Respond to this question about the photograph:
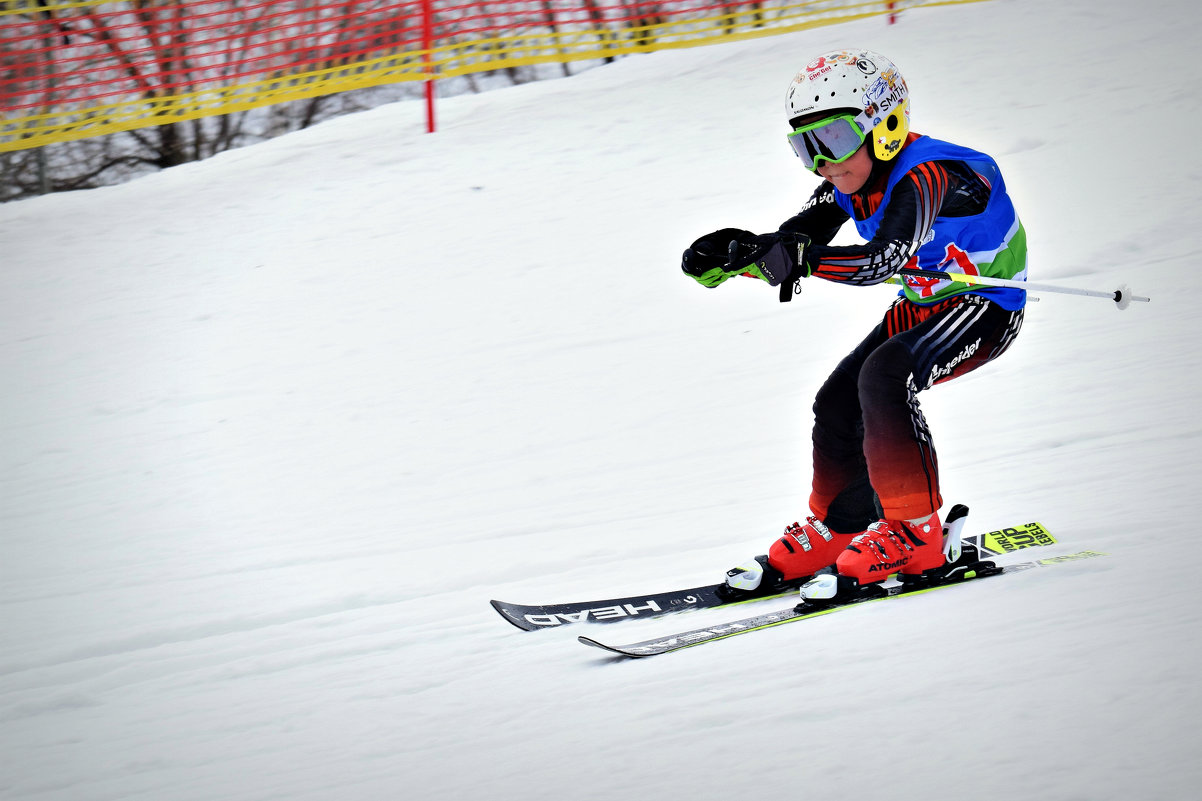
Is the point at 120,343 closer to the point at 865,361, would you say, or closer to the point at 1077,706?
the point at 865,361

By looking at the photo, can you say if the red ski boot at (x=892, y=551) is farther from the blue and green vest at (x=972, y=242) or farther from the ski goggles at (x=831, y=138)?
the ski goggles at (x=831, y=138)

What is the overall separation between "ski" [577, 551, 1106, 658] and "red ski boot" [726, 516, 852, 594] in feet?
0.70

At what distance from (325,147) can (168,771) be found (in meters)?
6.29

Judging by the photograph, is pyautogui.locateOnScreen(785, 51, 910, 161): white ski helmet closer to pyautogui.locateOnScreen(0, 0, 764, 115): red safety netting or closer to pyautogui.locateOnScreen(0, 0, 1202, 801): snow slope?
pyautogui.locateOnScreen(0, 0, 1202, 801): snow slope

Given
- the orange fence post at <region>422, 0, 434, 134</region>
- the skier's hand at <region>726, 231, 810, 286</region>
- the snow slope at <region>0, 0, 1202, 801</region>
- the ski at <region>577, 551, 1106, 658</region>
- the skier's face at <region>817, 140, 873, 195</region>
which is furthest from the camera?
the orange fence post at <region>422, 0, 434, 134</region>

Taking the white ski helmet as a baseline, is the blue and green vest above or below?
below

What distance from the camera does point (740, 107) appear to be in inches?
330

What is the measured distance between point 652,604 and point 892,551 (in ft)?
2.40

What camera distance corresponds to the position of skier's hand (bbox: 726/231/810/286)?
281 centimetres

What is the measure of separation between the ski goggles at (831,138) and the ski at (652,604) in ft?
3.67

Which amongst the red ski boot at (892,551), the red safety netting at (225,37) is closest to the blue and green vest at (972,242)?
the red ski boot at (892,551)

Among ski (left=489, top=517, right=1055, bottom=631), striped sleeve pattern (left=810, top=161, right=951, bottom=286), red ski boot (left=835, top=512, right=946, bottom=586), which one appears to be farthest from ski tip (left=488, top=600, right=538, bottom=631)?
striped sleeve pattern (left=810, top=161, right=951, bottom=286)

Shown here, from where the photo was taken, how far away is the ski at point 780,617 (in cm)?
297

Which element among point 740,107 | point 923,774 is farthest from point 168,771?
point 740,107
